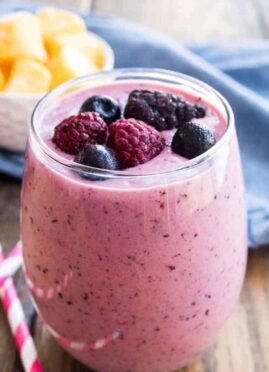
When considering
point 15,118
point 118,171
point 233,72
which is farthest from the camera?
point 233,72

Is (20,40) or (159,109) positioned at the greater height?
(159,109)

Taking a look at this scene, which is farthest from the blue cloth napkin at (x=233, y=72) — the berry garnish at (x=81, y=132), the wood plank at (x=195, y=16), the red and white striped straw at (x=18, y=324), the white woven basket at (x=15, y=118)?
the berry garnish at (x=81, y=132)

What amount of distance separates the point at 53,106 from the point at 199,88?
0.18 m

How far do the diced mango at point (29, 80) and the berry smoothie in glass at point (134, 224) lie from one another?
14.2 inches

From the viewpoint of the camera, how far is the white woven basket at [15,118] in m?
1.14

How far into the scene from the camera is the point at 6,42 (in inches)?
48.9

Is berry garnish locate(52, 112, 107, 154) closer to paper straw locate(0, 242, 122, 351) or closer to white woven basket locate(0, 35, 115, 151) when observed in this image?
paper straw locate(0, 242, 122, 351)

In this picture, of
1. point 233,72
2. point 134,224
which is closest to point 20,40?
point 233,72

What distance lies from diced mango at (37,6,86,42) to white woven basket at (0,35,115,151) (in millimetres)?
216

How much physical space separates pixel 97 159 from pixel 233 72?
2.56 ft

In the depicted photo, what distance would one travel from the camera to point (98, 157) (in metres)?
0.68

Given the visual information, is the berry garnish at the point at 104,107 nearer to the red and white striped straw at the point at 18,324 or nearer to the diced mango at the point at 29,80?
the red and white striped straw at the point at 18,324

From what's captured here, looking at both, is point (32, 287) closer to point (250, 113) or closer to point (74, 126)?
point (74, 126)

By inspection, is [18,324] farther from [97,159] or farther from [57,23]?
[57,23]
